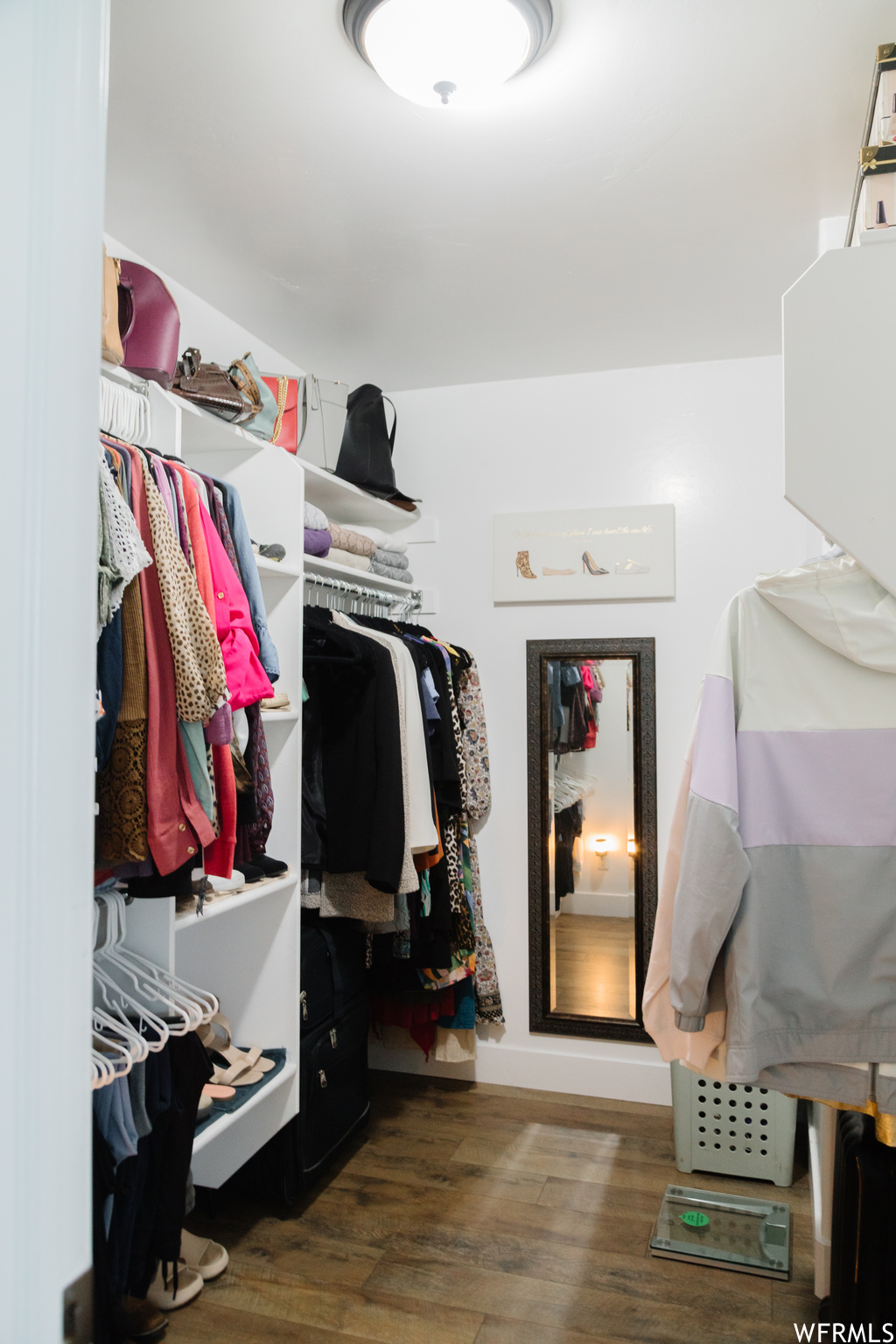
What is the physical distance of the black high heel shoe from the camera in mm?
3281

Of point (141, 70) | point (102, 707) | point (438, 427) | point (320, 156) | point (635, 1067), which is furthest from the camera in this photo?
point (438, 427)

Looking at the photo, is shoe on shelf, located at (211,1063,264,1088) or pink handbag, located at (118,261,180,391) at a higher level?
pink handbag, located at (118,261,180,391)

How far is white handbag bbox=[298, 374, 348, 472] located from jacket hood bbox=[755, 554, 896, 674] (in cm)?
196

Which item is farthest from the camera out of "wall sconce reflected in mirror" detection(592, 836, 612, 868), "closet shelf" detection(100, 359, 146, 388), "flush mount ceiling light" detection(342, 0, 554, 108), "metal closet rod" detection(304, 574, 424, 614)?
"wall sconce reflected in mirror" detection(592, 836, 612, 868)

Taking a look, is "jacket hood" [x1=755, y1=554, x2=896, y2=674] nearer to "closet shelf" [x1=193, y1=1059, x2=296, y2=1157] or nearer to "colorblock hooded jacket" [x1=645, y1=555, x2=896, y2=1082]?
"colorblock hooded jacket" [x1=645, y1=555, x2=896, y2=1082]

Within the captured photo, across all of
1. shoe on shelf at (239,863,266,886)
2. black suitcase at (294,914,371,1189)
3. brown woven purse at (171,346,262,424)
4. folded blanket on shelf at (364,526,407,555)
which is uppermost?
brown woven purse at (171,346,262,424)

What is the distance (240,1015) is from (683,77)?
7.90ft

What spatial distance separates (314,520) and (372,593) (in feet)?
1.73

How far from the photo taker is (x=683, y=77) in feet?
5.59

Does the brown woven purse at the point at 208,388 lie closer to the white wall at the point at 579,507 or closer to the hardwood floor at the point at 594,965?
the white wall at the point at 579,507

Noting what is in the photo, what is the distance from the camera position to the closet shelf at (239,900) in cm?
185

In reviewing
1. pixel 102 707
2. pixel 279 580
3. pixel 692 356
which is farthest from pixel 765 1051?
pixel 692 356

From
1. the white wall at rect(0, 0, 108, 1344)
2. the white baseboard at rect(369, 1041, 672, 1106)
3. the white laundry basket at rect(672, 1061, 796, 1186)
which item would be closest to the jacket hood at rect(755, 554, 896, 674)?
the white wall at rect(0, 0, 108, 1344)

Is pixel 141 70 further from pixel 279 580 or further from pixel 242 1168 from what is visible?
pixel 242 1168
